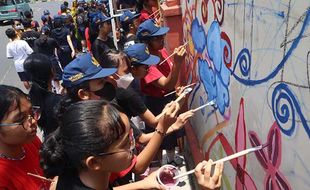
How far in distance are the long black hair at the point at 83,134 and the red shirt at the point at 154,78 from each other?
187cm

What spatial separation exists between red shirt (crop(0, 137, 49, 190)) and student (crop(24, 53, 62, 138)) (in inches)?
26.4

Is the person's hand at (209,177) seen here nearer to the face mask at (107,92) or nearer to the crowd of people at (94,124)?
the crowd of people at (94,124)

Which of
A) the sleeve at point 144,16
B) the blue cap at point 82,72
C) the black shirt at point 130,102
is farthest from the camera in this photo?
the sleeve at point 144,16

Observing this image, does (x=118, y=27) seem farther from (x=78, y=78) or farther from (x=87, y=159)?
(x=87, y=159)

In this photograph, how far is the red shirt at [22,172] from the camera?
1.83 m

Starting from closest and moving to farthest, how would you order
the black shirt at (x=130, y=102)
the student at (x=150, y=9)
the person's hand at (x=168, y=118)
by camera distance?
the person's hand at (x=168, y=118), the black shirt at (x=130, y=102), the student at (x=150, y=9)

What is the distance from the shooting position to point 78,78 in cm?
243

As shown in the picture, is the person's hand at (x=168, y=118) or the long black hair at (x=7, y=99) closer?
the long black hair at (x=7, y=99)

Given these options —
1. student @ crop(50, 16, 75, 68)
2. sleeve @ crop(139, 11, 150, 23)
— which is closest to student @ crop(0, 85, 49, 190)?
sleeve @ crop(139, 11, 150, 23)

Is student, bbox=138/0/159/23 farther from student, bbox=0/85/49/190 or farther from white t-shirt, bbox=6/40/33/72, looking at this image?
student, bbox=0/85/49/190

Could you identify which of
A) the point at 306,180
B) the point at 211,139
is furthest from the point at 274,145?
the point at 211,139

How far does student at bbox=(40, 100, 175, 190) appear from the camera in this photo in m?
1.41

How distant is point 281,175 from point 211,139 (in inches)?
55.3

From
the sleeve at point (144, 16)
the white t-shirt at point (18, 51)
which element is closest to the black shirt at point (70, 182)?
the sleeve at point (144, 16)
